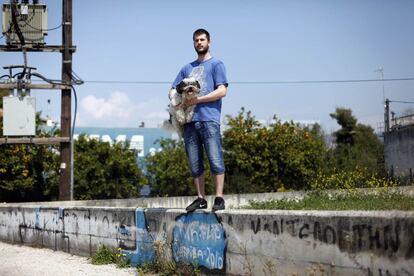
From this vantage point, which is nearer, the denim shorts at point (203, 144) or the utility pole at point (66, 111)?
the denim shorts at point (203, 144)

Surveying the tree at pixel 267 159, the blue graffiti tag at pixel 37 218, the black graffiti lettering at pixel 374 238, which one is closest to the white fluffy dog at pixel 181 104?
the black graffiti lettering at pixel 374 238

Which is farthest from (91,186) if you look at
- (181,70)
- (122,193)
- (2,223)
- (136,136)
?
(136,136)

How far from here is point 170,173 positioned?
24.5 meters

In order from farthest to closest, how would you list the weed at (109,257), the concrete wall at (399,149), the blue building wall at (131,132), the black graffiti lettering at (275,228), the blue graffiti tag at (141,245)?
the blue building wall at (131,132) < the concrete wall at (399,149) < the weed at (109,257) < the blue graffiti tag at (141,245) < the black graffiti lettering at (275,228)

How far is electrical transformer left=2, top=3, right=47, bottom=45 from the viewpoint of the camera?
60.4 ft

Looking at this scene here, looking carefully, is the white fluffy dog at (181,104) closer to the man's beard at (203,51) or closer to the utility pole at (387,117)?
the man's beard at (203,51)

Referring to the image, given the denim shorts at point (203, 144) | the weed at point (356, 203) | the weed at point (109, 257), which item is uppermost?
the denim shorts at point (203, 144)

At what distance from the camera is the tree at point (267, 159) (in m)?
24.5

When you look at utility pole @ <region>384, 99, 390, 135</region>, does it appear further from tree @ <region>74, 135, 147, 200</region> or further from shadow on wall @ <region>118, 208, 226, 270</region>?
shadow on wall @ <region>118, 208, 226, 270</region>

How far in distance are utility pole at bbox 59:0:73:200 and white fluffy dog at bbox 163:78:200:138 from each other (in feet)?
39.0

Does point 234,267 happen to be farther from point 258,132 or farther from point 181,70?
point 258,132

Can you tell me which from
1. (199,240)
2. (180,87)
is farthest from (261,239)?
(180,87)

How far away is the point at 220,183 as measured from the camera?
6102 mm

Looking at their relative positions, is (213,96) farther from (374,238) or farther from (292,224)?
(374,238)
